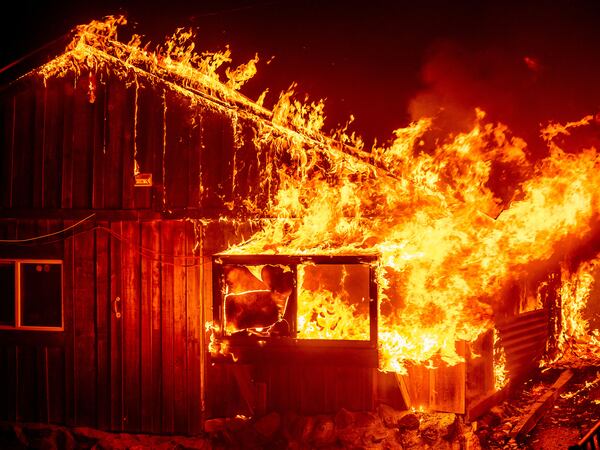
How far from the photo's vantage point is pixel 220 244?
846 centimetres

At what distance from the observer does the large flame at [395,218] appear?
7941mm

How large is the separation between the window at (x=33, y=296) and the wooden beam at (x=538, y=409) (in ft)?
28.5

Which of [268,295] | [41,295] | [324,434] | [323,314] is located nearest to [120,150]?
[41,295]

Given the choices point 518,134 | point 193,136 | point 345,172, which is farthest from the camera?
Answer: point 518,134

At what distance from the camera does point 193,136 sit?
8.62 metres

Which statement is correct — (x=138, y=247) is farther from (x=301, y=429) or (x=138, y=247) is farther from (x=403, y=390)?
(x=403, y=390)

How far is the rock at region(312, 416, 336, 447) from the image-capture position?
25.6ft

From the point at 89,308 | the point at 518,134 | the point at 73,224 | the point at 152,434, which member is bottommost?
the point at 152,434

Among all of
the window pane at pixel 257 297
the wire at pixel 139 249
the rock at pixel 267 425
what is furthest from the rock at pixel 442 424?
the wire at pixel 139 249

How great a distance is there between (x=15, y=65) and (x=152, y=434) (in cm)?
747

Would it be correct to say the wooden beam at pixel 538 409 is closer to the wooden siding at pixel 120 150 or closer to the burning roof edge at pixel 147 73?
the burning roof edge at pixel 147 73

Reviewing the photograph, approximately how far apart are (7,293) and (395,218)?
7.74 metres

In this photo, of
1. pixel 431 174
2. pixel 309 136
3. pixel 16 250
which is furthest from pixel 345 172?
pixel 16 250

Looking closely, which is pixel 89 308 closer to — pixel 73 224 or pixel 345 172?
pixel 73 224
